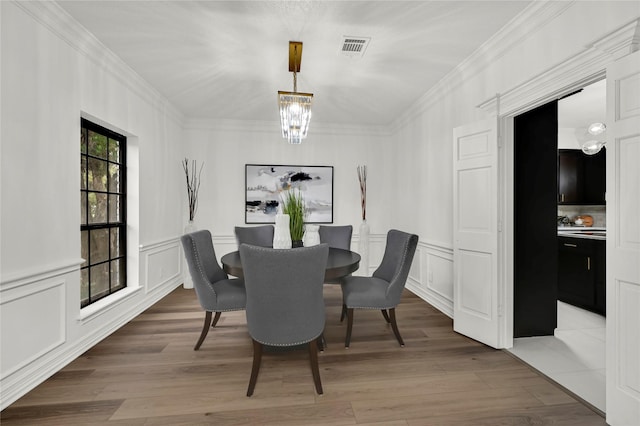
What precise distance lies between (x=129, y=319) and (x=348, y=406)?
103 inches

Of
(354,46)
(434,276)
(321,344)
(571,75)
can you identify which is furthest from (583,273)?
(354,46)

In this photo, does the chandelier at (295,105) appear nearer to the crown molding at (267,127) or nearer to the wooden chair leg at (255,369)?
the wooden chair leg at (255,369)

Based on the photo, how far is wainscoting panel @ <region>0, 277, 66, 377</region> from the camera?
189cm

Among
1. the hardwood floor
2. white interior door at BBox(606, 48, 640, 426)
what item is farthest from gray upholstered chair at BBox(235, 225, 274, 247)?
white interior door at BBox(606, 48, 640, 426)

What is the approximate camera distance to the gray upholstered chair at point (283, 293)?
1852mm

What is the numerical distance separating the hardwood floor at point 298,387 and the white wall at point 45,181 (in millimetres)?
238

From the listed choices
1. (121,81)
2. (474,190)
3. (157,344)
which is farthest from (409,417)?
(121,81)

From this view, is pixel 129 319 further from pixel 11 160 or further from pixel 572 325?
pixel 572 325

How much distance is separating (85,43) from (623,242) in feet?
13.3

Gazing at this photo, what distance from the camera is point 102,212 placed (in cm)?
317

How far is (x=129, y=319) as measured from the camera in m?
3.31

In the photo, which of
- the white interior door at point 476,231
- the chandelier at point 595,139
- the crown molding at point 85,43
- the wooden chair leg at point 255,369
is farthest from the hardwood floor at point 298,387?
the chandelier at point 595,139

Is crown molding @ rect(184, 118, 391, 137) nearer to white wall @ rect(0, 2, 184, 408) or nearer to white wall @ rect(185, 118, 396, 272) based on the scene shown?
white wall @ rect(185, 118, 396, 272)

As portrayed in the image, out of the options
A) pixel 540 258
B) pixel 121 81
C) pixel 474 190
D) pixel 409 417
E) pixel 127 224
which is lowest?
pixel 409 417
